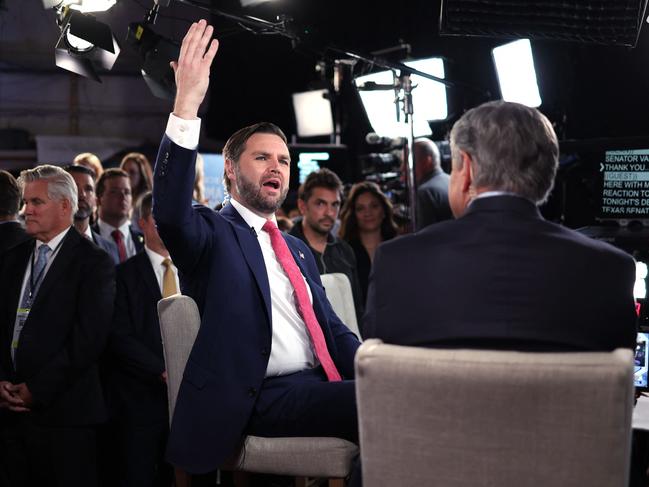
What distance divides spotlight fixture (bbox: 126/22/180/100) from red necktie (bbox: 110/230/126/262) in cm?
89

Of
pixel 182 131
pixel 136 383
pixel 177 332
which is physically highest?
pixel 182 131

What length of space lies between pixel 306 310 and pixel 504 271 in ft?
3.47

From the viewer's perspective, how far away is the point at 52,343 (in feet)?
11.1

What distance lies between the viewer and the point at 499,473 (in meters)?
1.46

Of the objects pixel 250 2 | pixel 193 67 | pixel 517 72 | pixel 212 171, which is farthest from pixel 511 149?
pixel 212 171

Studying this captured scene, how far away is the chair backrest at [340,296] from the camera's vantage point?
346cm

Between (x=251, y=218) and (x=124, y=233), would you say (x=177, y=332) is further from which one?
(x=124, y=233)

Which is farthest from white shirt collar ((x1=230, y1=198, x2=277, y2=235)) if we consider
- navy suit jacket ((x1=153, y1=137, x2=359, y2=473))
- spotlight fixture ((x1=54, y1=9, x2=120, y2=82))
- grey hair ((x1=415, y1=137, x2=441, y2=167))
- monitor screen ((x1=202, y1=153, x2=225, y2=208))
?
monitor screen ((x1=202, y1=153, x2=225, y2=208))

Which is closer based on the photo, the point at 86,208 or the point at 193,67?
the point at 193,67

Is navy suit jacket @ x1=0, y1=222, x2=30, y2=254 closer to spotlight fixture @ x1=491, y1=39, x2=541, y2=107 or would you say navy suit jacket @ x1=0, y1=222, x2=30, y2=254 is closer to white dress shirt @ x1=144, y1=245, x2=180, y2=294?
white dress shirt @ x1=144, y1=245, x2=180, y2=294

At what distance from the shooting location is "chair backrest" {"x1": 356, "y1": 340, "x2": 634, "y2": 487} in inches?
55.1

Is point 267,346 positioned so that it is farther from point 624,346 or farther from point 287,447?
point 624,346

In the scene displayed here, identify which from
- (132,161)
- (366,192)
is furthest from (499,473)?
(132,161)

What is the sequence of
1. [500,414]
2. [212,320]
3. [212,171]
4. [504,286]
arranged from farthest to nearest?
[212,171]
[212,320]
[504,286]
[500,414]
